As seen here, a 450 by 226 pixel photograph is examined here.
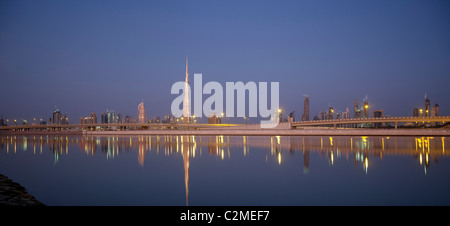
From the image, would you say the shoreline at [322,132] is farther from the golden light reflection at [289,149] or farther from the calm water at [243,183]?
the calm water at [243,183]

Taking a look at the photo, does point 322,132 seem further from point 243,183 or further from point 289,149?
point 243,183

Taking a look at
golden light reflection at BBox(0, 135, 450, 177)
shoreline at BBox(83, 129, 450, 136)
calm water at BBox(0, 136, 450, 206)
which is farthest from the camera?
shoreline at BBox(83, 129, 450, 136)

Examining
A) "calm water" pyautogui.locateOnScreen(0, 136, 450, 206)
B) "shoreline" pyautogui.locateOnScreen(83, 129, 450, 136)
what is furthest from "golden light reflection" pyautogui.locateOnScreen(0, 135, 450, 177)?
"shoreline" pyautogui.locateOnScreen(83, 129, 450, 136)

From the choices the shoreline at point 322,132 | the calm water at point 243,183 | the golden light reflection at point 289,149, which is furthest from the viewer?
the shoreline at point 322,132

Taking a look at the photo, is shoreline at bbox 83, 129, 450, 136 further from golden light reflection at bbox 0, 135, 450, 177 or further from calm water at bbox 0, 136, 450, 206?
calm water at bbox 0, 136, 450, 206

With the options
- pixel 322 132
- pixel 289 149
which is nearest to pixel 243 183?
pixel 289 149

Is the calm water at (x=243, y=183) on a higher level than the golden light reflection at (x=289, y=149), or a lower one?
higher

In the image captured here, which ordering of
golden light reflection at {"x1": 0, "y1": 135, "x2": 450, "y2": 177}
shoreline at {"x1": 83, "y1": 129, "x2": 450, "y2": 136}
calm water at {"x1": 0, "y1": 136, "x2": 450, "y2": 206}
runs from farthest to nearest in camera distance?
shoreline at {"x1": 83, "y1": 129, "x2": 450, "y2": 136} → golden light reflection at {"x1": 0, "y1": 135, "x2": 450, "y2": 177} → calm water at {"x1": 0, "y1": 136, "x2": 450, "y2": 206}

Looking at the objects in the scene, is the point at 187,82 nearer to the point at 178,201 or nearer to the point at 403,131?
the point at 403,131

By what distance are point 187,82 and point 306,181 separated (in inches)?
7312

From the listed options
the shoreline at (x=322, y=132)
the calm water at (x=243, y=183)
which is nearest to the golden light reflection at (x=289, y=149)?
the calm water at (x=243, y=183)
